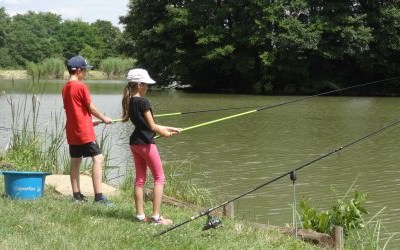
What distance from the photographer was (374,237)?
588 cm

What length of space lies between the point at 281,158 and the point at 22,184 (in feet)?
22.1

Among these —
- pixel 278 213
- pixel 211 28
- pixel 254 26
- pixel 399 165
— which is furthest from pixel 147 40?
pixel 278 213

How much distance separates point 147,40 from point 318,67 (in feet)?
36.2

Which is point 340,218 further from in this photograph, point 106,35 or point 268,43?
point 106,35

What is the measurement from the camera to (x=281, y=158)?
1188 centimetres

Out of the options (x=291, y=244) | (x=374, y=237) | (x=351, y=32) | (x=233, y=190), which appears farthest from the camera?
(x=351, y=32)

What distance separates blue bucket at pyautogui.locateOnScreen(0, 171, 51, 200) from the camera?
5996 millimetres

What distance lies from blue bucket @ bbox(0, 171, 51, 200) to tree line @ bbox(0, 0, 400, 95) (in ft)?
90.6

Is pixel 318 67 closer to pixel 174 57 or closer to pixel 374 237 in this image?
pixel 174 57

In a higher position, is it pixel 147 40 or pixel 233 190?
pixel 147 40

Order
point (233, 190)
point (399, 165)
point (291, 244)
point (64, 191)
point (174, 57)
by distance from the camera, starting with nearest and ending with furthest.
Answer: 1. point (291, 244)
2. point (64, 191)
3. point (233, 190)
4. point (399, 165)
5. point (174, 57)

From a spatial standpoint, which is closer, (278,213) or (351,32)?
(278,213)

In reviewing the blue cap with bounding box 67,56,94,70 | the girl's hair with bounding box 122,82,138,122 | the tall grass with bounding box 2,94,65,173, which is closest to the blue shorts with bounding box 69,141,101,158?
the blue cap with bounding box 67,56,94,70

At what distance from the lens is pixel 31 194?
20.1 feet
